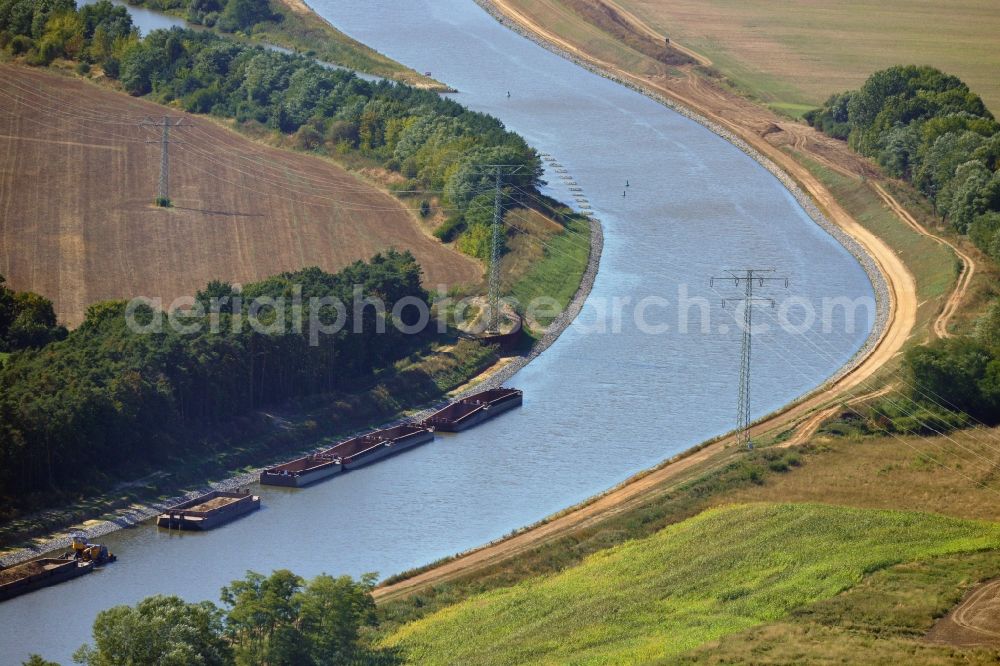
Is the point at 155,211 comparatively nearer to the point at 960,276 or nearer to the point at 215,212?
the point at 215,212

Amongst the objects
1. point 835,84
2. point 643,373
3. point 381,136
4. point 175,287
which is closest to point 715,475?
point 643,373

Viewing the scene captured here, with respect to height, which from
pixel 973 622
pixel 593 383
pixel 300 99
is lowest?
pixel 973 622

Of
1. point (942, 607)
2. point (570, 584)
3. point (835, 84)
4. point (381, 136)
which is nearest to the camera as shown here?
point (942, 607)

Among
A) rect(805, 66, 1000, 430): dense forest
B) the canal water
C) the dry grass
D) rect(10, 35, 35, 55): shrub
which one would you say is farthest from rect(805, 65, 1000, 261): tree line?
rect(10, 35, 35, 55): shrub

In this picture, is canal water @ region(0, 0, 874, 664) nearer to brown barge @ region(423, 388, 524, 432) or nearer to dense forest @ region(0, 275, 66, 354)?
brown barge @ region(423, 388, 524, 432)

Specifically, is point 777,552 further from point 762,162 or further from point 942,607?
point 762,162

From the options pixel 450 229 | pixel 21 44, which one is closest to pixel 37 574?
pixel 450 229
